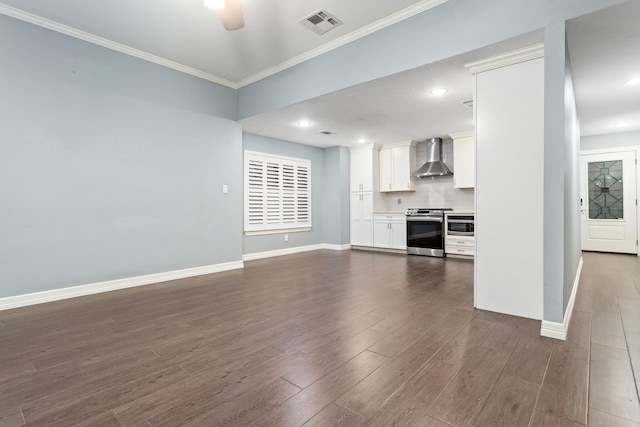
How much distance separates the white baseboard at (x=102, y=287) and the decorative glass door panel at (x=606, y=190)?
24.2 ft

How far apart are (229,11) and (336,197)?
5252mm

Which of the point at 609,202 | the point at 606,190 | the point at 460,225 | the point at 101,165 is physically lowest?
the point at 460,225

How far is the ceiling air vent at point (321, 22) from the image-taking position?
10.0 feet

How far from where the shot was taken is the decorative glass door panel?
20.1 feet

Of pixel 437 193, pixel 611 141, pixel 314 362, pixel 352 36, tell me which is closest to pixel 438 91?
pixel 352 36

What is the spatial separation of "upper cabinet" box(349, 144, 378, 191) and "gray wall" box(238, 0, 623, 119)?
3242 mm

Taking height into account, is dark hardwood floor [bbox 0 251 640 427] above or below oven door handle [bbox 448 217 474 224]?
below

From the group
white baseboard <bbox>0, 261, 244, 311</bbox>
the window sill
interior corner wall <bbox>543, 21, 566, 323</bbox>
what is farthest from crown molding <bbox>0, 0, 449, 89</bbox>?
white baseboard <bbox>0, 261, 244, 311</bbox>

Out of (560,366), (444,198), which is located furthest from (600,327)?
(444,198)

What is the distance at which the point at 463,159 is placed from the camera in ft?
19.7

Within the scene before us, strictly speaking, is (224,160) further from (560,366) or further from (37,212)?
(560,366)

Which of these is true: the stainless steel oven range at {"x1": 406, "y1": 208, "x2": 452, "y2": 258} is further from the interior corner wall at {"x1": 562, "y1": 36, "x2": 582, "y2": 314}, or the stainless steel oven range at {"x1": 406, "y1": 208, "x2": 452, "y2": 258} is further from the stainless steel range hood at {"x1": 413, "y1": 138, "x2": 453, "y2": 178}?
the interior corner wall at {"x1": 562, "y1": 36, "x2": 582, "y2": 314}

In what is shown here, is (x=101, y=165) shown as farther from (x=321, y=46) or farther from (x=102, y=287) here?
(x=321, y=46)

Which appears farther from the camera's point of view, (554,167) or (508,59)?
(508,59)
